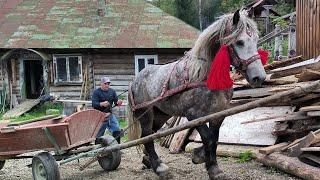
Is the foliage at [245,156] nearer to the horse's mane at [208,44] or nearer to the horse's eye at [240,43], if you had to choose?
the horse's mane at [208,44]

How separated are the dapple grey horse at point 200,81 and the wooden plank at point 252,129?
5.23 ft

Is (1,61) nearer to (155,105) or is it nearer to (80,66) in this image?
(80,66)

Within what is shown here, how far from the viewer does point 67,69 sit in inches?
761

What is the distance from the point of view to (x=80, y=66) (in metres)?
19.2

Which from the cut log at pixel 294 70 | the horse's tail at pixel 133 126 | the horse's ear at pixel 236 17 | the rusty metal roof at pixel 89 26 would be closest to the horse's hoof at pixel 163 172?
the horse's tail at pixel 133 126

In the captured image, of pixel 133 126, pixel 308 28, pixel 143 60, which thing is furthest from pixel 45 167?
pixel 143 60

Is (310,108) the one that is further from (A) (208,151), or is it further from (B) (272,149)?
(A) (208,151)

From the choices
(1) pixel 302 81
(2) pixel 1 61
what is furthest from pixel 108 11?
(1) pixel 302 81

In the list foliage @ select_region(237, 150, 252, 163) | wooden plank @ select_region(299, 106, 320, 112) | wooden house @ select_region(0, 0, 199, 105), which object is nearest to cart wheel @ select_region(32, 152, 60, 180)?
foliage @ select_region(237, 150, 252, 163)

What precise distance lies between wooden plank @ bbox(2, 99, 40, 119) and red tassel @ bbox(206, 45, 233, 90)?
13.6 metres

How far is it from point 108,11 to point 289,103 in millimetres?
14853

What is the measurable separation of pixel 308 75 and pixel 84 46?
12942 mm

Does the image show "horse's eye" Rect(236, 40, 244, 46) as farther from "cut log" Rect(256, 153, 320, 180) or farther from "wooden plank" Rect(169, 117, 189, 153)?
"wooden plank" Rect(169, 117, 189, 153)

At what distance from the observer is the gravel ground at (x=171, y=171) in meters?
6.36
